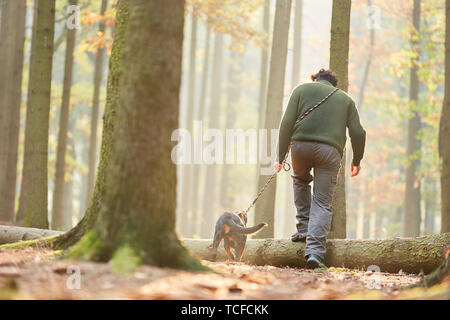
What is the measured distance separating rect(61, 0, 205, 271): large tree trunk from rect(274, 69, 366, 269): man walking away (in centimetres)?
254

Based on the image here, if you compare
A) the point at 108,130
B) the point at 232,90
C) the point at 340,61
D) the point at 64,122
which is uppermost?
the point at 232,90

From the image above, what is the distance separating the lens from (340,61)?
8.11m

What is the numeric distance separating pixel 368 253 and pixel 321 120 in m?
1.74

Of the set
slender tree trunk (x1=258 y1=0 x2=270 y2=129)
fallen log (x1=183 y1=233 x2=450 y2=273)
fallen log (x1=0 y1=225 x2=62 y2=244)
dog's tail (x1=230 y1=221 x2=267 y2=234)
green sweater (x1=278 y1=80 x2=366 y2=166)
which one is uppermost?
slender tree trunk (x1=258 y1=0 x2=270 y2=129)

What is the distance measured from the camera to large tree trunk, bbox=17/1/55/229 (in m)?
9.21

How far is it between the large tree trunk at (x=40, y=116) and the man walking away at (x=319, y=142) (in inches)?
173

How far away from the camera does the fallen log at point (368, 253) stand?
20.7 feet

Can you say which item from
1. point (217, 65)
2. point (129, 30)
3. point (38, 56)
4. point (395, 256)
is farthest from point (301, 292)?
point (217, 65)

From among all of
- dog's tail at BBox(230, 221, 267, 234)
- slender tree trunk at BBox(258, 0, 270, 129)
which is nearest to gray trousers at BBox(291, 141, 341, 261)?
dog's tail at BBox(230, 221, 267, 234)

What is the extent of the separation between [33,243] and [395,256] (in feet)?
13.7

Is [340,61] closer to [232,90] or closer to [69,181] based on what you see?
[69,181]

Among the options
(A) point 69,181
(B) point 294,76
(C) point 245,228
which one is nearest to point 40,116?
(C) point 245,228

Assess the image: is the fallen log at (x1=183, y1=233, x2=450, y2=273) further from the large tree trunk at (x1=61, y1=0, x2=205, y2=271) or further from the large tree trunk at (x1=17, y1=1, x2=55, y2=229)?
the large tree trunk at (x1=17, y1=1, x2=55, y2=229)

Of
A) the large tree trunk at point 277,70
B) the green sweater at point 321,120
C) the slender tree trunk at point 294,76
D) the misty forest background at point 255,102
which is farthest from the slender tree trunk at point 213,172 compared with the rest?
the green sweater at point 321,120
